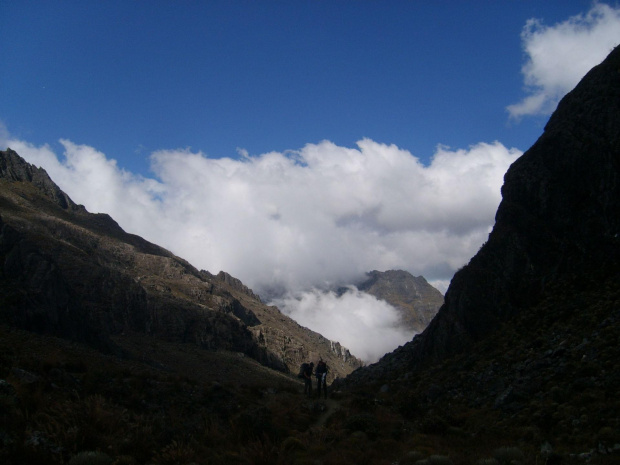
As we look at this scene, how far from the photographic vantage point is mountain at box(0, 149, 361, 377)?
56812 millimetres

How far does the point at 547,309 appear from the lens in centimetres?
2294

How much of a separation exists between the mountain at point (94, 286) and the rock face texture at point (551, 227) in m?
41.6

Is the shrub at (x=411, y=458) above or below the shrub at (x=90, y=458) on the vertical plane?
above

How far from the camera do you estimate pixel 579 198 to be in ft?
88.4

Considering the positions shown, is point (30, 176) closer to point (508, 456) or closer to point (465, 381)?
point (465, 381)

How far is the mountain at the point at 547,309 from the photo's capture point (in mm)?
13719

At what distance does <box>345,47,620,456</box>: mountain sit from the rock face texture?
8 cm

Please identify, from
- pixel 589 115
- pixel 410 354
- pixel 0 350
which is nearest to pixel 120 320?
pixel 410 354

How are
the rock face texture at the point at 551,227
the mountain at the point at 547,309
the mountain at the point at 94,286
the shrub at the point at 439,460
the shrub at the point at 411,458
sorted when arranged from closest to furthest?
the shrub at the point at 439,460 < the shrub at the point at 411,458 < the mountain at the point at 547,309 < the rock face texture at the point at 551,227 < the mountain at the point at 94,286

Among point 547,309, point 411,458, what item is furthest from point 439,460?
point 547,309

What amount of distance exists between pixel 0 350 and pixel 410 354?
1263 inches

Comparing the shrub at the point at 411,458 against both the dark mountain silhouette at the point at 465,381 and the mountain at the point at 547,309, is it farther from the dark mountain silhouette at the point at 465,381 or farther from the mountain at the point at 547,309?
the mountain at the point at 547,309

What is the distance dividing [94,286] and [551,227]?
92009 mm

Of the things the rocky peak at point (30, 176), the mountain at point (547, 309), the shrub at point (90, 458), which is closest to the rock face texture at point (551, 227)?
the mountain at point (547, 309)
